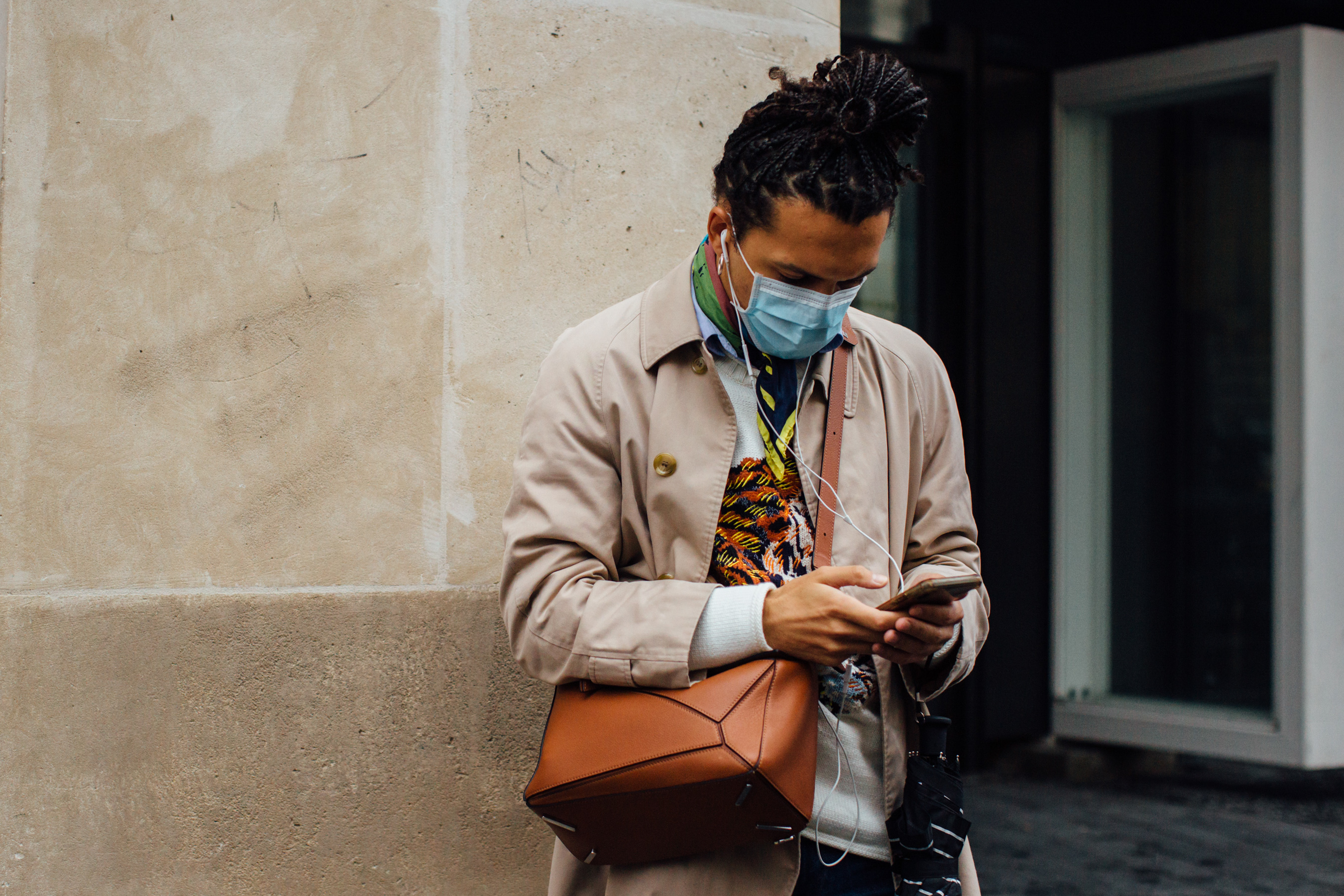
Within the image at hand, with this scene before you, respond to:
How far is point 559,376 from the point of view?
79.6 inches

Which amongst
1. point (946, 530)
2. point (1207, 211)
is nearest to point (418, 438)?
point (946, 530)

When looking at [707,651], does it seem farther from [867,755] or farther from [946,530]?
[946,530]

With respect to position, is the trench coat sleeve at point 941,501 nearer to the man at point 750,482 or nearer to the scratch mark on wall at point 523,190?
the man at point 750,482

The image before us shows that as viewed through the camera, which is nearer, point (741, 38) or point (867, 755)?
point (867, 755)

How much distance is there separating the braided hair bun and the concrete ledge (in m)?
1.18

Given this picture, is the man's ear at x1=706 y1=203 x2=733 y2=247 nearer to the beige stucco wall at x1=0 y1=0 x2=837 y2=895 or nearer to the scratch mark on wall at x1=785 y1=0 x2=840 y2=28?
the beige stucco wall at x1=0 y1=0 x2=837 y2=895

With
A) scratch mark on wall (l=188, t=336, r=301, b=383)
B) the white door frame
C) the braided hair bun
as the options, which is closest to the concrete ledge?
scratch mark on wall (l=188, t=336, r=301, b=383)

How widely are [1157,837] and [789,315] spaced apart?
3852 millimetres

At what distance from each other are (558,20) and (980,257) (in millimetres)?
3643

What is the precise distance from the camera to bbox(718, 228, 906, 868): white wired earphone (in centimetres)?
194

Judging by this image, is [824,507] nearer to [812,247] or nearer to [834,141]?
[812,247]

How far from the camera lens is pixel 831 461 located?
200 centimetres

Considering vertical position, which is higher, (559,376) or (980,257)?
(980,257)

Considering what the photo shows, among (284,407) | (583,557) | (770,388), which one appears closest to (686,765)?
(583,557)
